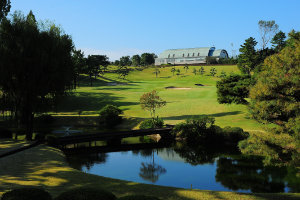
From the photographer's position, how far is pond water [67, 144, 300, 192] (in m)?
24.2

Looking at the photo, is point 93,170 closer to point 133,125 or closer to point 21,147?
point 21,147

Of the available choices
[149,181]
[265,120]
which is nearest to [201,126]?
[149,181]

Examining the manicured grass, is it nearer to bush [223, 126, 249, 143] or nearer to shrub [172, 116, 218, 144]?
shrub [172, 116, 218, 144]

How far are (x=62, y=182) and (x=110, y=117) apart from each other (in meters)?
33.2

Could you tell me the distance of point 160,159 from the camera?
1337 inches

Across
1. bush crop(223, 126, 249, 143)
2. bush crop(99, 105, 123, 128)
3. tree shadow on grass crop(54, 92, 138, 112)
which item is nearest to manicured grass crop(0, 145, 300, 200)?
bush crop(223, 126, 249, 143)

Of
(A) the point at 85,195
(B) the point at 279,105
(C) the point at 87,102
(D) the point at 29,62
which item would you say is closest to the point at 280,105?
(B) the point at 279,105

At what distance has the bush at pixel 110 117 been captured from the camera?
52338mm

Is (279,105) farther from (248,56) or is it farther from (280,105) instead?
(248,56)

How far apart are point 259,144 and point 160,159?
15.5 metres

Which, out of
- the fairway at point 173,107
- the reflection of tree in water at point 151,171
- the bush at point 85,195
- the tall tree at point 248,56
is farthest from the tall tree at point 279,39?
the bush at point 85,195

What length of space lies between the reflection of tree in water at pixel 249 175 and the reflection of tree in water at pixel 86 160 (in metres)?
14.2

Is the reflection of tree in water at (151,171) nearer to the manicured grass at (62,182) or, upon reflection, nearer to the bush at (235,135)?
the manicured grass at (62,182)

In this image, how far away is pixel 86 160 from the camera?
32688 millimetres
